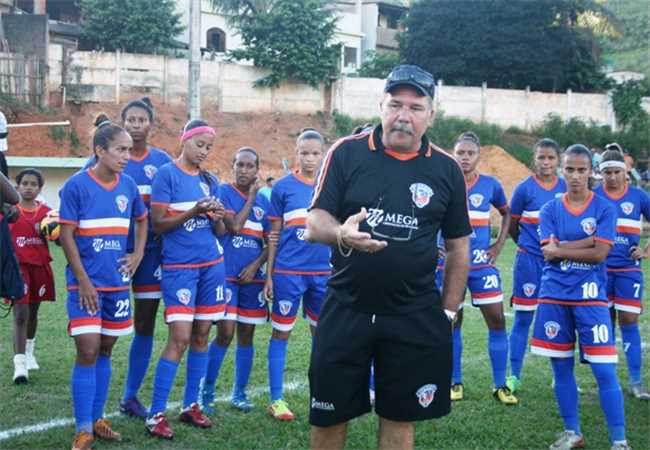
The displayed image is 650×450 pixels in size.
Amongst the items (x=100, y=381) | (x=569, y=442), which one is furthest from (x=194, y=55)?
(x=569, y=442)

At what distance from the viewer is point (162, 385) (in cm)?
570

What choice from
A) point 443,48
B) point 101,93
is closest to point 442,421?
point 101,93

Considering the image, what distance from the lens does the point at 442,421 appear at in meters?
6.16

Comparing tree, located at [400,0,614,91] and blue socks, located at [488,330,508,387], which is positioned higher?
tree, located at [400,0,614,91]

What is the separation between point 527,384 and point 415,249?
402 cm

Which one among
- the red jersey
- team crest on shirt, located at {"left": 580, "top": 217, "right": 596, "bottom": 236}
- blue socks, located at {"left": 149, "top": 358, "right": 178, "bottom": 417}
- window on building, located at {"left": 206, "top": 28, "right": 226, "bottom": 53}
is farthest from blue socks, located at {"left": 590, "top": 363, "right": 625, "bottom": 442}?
window on building, located at {"left": 206, "top": 28, "right": 226, "bottom": 53}

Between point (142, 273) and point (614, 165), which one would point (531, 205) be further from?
point (142, 273)

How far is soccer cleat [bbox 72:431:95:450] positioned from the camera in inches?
203

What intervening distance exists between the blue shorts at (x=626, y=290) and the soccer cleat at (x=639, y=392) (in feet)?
2.20

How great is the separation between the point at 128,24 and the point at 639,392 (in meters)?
32.0

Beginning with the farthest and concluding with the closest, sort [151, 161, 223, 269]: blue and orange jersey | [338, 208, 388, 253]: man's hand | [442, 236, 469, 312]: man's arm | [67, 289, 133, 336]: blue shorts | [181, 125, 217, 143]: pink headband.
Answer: [181, 125, 217, 143]: pink headband → [151, 161, 223, 269]: blue and orange jersey → [67, 289, 133, 336]: blue shorts → [442, 236, 469, 312]: man's arm → [338, 208, 388, 253]: man's hand

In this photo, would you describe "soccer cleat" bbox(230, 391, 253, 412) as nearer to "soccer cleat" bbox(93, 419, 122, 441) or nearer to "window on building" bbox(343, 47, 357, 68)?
"soccer cleat" bbox(93, 419, 122, 441)

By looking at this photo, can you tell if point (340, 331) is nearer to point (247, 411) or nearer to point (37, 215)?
point (247, 411)

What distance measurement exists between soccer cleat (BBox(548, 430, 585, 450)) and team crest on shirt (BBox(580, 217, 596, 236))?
4.83ft
